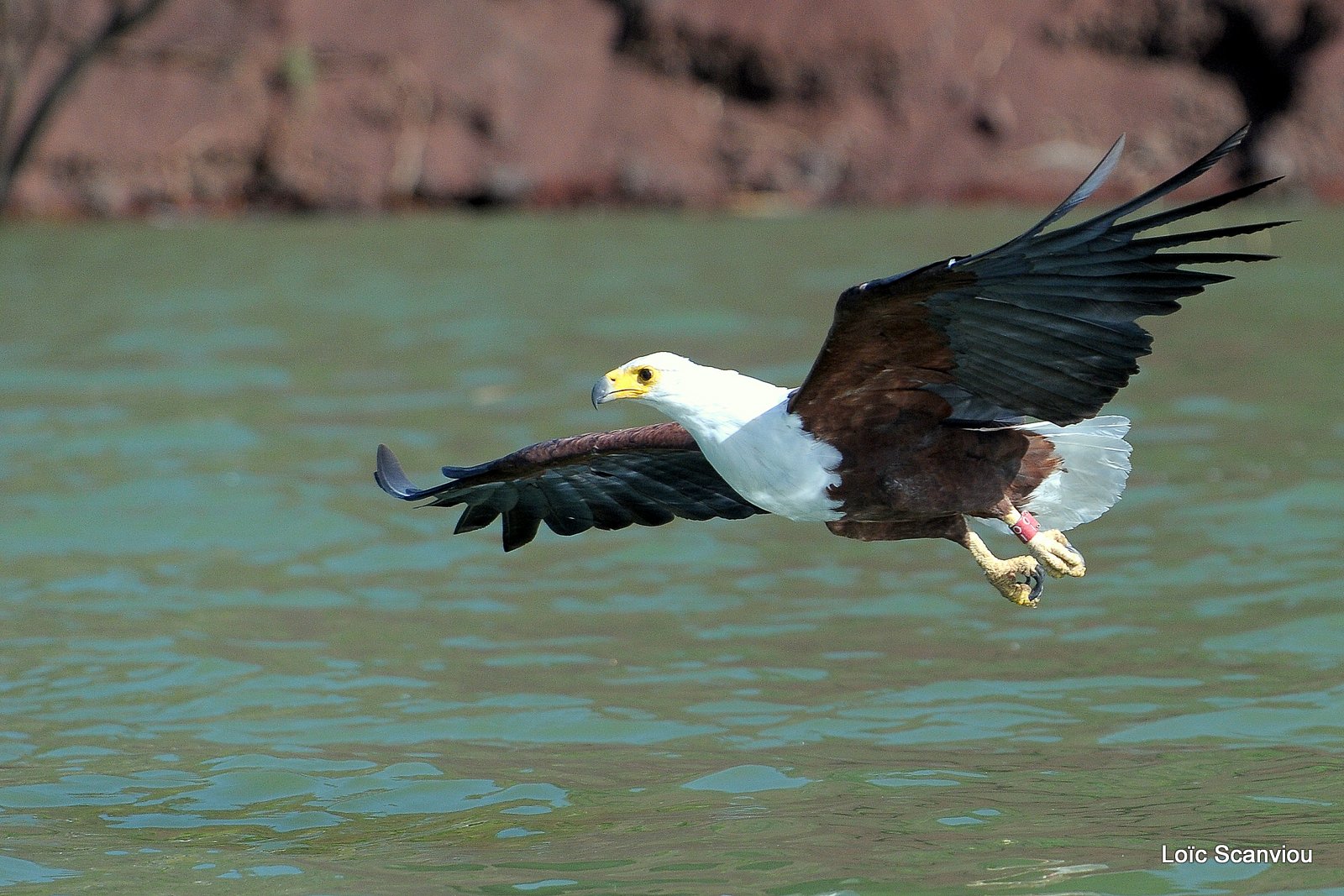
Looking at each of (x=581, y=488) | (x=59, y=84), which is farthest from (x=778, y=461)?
(x=59, y=84)

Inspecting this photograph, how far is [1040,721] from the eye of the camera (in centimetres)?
664

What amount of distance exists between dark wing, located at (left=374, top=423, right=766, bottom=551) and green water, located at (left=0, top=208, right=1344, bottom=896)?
2.58ft

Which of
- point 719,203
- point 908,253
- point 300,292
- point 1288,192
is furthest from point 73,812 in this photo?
point 1288,192

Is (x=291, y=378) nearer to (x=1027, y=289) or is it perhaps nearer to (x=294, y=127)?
(x=1027, y=289)

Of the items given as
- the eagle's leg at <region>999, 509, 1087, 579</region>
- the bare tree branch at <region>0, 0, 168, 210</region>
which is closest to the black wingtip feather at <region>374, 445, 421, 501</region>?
the eagle's leg at <region>999, 509, 1087, 579</region>

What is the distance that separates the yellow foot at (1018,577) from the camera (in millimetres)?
5711

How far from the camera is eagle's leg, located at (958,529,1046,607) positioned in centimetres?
571

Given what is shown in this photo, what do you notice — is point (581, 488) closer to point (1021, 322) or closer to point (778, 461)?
point (778, 461)

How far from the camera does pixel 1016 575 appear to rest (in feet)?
18.8

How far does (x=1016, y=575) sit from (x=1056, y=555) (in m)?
0.21

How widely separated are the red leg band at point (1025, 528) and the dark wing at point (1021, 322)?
13.8 inches

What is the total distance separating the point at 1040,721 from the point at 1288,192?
18036 millimetres

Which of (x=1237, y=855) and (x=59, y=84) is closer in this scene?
(x=1237, y=855)

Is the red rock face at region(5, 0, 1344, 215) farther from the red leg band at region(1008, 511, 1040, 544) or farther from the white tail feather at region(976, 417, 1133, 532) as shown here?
the red leg band at region(1008, 511, 1040, 544)
